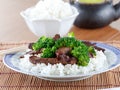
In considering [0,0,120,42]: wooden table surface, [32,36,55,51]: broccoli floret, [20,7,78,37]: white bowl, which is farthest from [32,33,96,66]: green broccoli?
[0,0,120,42]: wooden table surface

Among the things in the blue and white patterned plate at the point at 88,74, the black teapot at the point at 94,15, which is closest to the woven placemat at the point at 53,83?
the blue and white patterned plate at the point at 88,74

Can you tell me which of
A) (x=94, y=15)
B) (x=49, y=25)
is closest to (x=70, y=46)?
(x=49, y=25)

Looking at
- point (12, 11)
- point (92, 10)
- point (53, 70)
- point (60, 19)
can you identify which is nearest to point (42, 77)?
point (53, 70)

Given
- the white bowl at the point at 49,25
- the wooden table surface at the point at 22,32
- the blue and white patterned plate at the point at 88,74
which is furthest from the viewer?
the wooden table surface at the point at 22,32

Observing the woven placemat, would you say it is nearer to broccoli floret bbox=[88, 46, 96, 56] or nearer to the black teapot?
broccoli floret bbox=[88, 46, 96, 56]

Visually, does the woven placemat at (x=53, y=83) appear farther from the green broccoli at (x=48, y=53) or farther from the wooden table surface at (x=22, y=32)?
the wooden table surface at (x=22, y=32)

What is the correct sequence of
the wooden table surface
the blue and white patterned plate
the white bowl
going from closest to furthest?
the blue and white patterned plate
the white bowl
the wooden table surface

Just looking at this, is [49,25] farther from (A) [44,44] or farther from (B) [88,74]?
(B) [88,74]

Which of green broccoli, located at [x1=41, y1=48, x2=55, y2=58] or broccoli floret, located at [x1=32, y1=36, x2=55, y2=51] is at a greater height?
green broccoli, located at [x1=41, y1=48, x2=55, y2=58]
